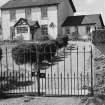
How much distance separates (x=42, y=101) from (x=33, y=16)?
2932cm

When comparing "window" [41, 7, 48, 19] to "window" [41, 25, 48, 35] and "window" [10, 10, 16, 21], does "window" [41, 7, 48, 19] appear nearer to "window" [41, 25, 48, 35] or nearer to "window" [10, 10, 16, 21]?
"window" [41, 25, 48, 35]

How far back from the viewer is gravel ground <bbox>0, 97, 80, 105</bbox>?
7457 mm

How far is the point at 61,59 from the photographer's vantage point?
18516mm

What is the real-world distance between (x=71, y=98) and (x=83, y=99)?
2.18 feet

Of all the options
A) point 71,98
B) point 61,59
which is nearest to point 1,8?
point 61,59

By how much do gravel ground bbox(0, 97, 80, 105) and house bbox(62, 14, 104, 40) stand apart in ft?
88.1

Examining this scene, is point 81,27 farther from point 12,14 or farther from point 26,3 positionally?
point 12,14

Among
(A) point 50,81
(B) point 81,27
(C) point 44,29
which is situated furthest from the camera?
(B) point 81,27

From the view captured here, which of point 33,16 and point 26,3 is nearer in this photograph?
point 33,16

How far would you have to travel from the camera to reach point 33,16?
3591 centimetres

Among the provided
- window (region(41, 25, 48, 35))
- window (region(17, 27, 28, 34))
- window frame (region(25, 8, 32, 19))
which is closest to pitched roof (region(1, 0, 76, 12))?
window frame (region(25, 8, 32, 19))

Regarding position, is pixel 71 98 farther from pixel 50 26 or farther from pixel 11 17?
pixel 11 17

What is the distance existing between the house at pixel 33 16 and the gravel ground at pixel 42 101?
26.1 meters

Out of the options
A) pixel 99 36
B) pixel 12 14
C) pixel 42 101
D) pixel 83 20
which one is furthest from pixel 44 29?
pixel 42 101
